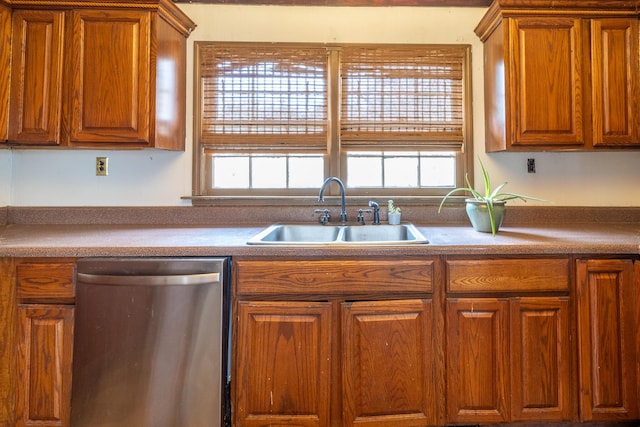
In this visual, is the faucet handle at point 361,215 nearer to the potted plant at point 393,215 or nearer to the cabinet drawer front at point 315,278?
the potted plant at point 393,215

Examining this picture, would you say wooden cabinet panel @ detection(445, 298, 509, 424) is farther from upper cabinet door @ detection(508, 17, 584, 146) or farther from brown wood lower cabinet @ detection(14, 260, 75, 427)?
brown wood lower cabinet @ detection(14, 260, 75, 427)

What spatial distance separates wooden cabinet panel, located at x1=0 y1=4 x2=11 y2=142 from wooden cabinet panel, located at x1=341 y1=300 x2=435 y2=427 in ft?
6.08

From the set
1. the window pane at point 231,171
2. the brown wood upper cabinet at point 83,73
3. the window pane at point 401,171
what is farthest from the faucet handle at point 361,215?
the brown wood upper cabinet at point 83,73

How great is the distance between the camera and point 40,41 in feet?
5.59

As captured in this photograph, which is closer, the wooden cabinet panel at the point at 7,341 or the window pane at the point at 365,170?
the wooden cabinet panel at the point at 7,341

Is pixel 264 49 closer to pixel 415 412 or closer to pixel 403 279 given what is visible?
pixel 403 279

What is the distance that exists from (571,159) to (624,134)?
0.32 metres

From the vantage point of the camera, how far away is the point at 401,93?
205 cm

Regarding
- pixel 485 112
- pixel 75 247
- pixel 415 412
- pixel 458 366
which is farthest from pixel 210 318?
pixel 485 112

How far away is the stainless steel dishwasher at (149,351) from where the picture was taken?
130 centimetres

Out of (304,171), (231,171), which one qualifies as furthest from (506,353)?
(231,171)

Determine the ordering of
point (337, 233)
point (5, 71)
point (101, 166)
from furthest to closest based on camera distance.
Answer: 1. point (101, 166)
2. point (337, 233)
3. point (5, 71)

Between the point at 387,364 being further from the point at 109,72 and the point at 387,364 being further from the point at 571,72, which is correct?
the point at 109,72

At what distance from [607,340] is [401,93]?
1.54m
